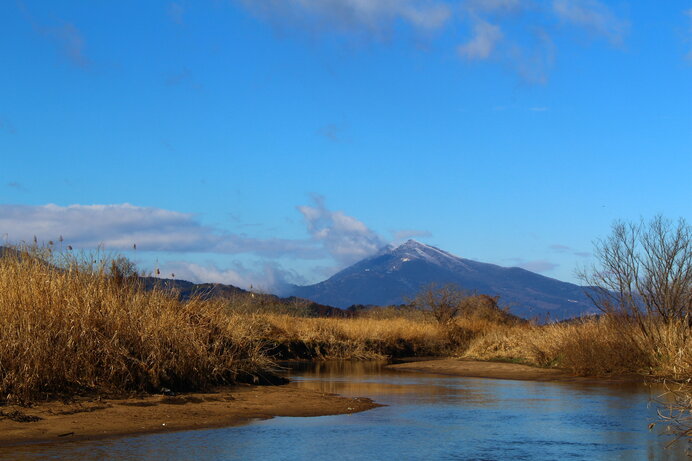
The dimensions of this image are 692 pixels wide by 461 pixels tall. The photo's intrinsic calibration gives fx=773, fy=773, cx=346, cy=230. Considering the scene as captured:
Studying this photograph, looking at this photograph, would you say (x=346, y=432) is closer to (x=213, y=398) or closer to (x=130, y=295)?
(x=213, y=398)

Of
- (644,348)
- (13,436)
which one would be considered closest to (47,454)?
(13,436)

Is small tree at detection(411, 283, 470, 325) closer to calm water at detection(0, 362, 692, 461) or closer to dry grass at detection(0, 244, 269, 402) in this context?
calm water at detection(0, 362, 692, 461)

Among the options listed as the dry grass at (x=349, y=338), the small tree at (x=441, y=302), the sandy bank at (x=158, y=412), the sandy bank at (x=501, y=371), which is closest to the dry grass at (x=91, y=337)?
the sandy bank at (x=158, y=412)

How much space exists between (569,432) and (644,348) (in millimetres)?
14317

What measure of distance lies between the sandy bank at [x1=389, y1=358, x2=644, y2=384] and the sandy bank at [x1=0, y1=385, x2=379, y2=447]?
10.7m

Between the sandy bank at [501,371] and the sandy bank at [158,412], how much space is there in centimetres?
1067

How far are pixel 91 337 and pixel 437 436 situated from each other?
6827 millimetres

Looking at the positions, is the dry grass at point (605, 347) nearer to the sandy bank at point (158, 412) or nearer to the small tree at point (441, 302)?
the sandy bank at point (158, 412)

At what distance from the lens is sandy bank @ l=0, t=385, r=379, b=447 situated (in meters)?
11.6

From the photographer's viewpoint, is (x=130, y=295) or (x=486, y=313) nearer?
(x=130, y=295)

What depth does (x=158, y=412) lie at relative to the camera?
13680 mm

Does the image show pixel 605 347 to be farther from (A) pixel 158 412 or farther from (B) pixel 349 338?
(A) pixel 158 412

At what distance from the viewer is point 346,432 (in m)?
12.6

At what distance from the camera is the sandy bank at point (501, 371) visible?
2516 centimetres
